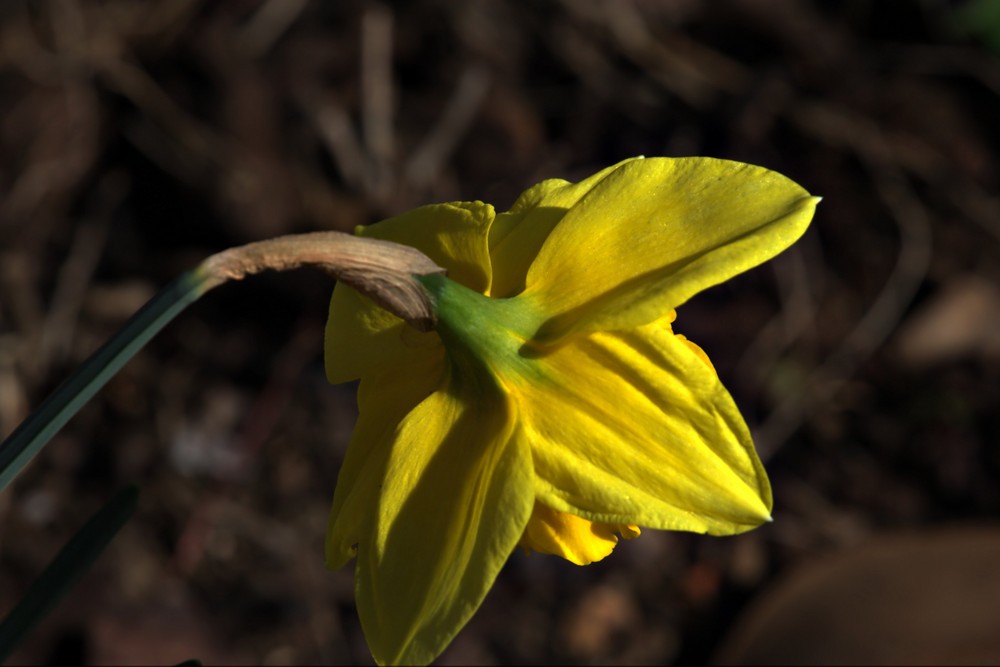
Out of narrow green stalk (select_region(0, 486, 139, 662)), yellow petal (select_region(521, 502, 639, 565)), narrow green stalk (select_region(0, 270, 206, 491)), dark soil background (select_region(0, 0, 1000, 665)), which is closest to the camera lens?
narrow green stalk (select_region(0, 270, 206, 491))

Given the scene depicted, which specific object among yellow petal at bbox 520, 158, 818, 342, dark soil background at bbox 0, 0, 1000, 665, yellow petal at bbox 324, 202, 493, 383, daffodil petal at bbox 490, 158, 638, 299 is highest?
yellow petal at bbox 520, 158, 818, 342

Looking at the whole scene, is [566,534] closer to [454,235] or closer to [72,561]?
[454,235]

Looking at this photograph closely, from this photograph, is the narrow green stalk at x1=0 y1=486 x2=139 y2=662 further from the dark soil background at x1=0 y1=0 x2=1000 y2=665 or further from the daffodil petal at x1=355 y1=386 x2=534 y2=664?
the dark soil background at x1=0 y1=0 x2=1000 y2=665

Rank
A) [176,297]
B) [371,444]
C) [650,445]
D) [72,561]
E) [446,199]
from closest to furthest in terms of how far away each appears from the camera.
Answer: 1. [176,297]
2. [650,445]
3. [371,444]
4. [72,561]
5. [446,199]

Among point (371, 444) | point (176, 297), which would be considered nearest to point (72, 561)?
point (371, 444)

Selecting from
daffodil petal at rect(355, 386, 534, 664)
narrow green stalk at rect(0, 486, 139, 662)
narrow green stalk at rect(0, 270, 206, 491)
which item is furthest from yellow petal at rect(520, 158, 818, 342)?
narrow green stalk at rect(0, 486, 139, 662)

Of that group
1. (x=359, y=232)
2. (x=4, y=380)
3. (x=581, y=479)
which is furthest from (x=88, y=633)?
(x=581, y=479)
